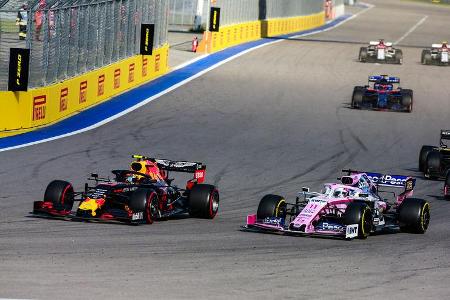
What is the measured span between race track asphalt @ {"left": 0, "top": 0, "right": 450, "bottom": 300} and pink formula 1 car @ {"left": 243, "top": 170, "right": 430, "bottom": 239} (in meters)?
0.21

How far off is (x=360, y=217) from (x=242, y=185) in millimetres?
6434

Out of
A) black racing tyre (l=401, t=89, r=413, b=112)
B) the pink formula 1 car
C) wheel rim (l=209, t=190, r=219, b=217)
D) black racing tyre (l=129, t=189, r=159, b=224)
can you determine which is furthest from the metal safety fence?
the pink formula 1 car

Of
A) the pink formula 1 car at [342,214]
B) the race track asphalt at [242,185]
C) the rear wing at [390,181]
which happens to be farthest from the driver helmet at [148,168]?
the rear wing at [390,181]

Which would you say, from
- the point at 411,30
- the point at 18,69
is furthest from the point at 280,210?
the point at 411,30

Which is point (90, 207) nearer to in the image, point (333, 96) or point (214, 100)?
point (214, 100)

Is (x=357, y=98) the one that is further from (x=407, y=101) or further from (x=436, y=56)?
(x=436, y=56)

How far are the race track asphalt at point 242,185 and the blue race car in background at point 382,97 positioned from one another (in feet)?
2.11

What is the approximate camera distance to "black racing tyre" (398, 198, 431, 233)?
1800cm

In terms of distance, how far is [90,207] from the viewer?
17.1 m

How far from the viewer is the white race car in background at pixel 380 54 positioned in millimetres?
54500

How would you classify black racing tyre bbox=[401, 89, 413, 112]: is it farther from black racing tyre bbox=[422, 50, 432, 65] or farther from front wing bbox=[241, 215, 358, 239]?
front wing bbox=[241, 215, 358, 239]

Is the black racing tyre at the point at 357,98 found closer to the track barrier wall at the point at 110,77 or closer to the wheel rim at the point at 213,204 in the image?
the track barrier wall at the point at 110,77

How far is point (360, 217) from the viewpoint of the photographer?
16.9 metres

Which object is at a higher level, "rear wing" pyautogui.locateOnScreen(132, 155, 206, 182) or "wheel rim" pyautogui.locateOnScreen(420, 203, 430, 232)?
"rear wing" pyautogui.locateOnScreen(132, 155, 206, 182)
